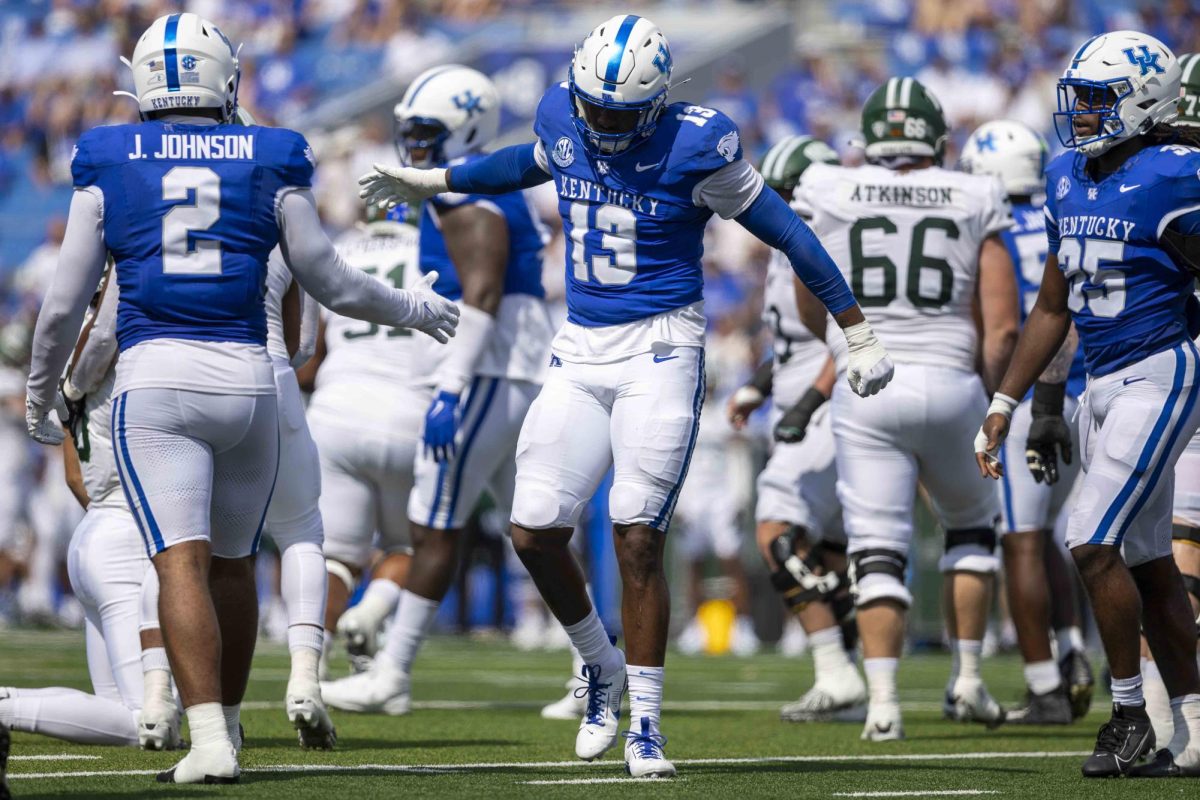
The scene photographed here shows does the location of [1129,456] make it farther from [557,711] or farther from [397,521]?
[397,521]

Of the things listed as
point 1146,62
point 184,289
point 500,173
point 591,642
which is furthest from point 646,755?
point 1146,62

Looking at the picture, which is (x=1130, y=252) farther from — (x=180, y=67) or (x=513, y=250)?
(x=513, y=250)

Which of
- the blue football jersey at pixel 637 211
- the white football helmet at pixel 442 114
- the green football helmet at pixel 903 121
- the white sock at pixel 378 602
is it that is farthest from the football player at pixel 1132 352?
the white sock at pixel 378 602

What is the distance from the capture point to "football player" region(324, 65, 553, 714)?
7676 mm

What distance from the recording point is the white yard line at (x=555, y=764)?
520 cm

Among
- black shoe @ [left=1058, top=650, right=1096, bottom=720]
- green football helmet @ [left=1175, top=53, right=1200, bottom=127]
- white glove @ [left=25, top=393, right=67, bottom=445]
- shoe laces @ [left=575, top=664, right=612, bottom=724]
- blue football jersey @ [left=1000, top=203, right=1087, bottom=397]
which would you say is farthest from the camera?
blue football jersey @ [left=1000, top=203, right=1087, bottom=397]

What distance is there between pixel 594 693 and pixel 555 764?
0.24 m

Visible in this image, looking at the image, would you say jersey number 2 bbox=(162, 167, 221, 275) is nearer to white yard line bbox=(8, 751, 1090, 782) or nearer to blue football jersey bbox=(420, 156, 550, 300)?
white yard line bbox=(8, 751, 1090, 782)

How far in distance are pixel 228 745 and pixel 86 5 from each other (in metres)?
23.5

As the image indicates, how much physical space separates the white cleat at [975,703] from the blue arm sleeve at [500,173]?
9.81ft

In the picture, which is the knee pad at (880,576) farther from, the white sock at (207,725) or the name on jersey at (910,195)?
the white sock at (207,725)

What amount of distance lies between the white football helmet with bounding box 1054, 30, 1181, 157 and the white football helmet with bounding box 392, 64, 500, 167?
123 inches

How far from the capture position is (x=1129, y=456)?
5.53m

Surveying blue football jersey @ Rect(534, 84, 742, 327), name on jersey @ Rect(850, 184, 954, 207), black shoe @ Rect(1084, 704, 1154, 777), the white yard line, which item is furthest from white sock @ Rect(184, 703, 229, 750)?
name on jersey @ Rect(850, 184, 954, 207)
